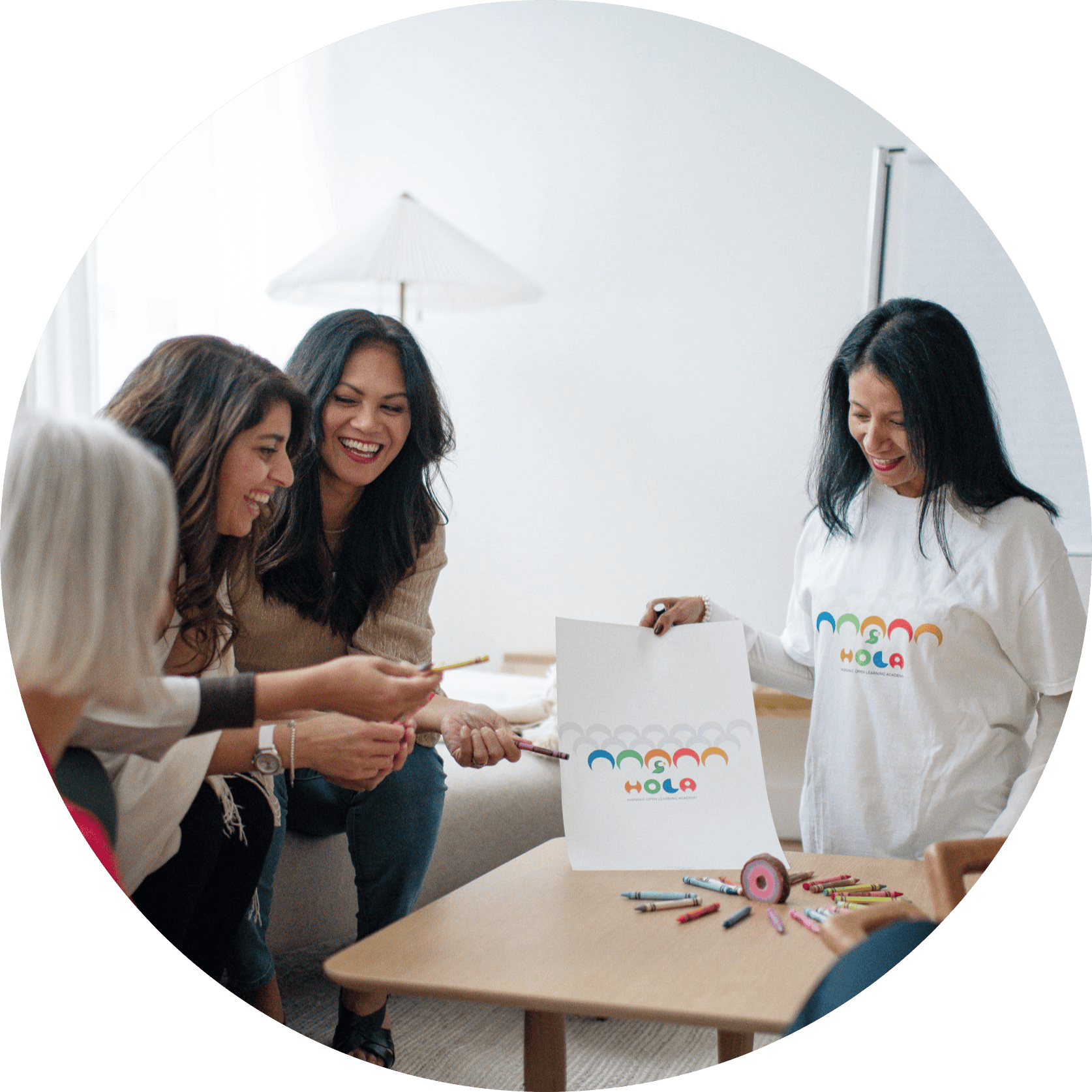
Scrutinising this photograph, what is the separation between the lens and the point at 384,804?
122cm

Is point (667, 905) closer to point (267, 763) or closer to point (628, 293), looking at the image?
point (267, 763)

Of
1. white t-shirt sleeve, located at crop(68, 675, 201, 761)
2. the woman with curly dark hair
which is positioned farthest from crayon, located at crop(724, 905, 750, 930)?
white t-shirt sleeve, located at crop(68, 675, 201, 761)

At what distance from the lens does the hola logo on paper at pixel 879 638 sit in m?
1.24

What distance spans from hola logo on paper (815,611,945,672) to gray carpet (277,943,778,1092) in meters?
0.44

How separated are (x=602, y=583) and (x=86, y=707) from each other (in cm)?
59

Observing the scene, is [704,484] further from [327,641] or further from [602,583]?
[327,641]

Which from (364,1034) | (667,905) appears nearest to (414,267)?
(667,905)

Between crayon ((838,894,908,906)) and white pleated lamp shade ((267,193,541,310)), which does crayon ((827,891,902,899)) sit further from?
white pleated lamp shade ((267,193,541,310))

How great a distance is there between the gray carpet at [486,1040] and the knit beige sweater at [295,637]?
0.37 m

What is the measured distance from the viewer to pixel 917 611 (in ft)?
4.09

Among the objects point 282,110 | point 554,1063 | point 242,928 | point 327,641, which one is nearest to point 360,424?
point 327,641

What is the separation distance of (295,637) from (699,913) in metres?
0.53

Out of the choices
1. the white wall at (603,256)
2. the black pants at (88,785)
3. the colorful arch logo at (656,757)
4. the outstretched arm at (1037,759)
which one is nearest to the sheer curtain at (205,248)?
the white wall at (603,256)

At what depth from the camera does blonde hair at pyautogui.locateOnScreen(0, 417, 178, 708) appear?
3.29 ft
